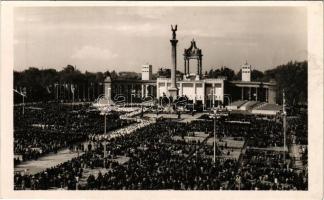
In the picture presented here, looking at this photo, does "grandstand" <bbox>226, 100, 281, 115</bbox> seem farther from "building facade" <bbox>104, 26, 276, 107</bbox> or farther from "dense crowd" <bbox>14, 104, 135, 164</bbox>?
"dense crowd" <bbox>14, 104, 135, 164</bbox>

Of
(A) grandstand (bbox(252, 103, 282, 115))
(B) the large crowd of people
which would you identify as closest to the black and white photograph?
(B) the large crowd of people

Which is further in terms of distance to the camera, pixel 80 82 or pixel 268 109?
pixel 80 82

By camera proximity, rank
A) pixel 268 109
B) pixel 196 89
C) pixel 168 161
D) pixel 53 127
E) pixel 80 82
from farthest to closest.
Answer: pixel 196 89
pixel 80 82
pixel 268 109
pixel 53 127
pixel 168 161

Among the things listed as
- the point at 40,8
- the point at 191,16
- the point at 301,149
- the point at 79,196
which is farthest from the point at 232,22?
the point at 79,196

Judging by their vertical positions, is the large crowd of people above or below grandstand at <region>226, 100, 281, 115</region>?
below

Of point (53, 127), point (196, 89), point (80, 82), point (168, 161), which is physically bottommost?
point (168, 161)

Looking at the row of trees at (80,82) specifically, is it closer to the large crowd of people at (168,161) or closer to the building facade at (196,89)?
the large crowd of people at (168,161)

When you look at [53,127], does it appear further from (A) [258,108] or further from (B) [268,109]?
(A) [258,108]

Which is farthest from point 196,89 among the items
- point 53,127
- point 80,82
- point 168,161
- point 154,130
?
point 168,161

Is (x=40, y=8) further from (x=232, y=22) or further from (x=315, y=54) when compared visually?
(x=315, y=54)
